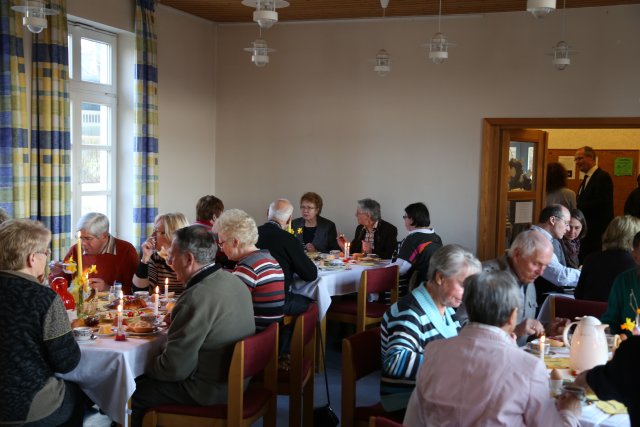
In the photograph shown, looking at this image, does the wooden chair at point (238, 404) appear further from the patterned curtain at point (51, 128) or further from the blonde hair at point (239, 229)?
the patterned curtain at point (51, 128)

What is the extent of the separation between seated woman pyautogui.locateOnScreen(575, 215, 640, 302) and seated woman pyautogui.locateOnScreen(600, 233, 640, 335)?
68cm

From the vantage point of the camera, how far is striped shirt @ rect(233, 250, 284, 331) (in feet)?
12.2

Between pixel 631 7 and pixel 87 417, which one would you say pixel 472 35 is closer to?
pixel 631 7

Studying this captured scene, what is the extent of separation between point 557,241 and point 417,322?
271 cm

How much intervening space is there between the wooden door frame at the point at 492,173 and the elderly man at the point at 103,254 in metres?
3.76

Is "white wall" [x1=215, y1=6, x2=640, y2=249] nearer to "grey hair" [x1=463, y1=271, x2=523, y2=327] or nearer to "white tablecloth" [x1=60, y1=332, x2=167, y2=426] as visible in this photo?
"white tablecloth" [x1=60, y1=332, x2=167, y2=426]

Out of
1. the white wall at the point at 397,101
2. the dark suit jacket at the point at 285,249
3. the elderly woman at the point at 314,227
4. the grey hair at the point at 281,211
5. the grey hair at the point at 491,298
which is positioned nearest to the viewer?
the grey hair at the point at 491,298

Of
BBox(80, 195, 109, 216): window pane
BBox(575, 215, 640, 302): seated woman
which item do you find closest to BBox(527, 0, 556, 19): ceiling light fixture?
BBox(575, 215, 640, 302): seated woman

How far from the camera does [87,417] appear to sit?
4.14 m

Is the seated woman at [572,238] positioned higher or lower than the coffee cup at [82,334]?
higher

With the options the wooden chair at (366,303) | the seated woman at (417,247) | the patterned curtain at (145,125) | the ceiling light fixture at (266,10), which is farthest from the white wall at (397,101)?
the ceiling light fixture at (266,10)

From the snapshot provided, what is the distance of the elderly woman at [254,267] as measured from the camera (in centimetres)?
374

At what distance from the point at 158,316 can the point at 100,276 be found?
113cm

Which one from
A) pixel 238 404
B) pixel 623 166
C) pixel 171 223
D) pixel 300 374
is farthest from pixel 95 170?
pixel 623 166
